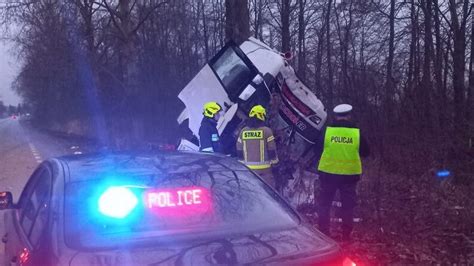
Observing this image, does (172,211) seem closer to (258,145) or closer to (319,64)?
(258,145)

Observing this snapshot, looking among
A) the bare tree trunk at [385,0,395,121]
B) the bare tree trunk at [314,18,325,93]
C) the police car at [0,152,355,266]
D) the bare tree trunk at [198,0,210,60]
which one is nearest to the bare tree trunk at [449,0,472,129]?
the bare tree trunk at [385,0,395,121]

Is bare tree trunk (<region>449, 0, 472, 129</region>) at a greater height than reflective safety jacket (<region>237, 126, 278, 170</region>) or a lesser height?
greater

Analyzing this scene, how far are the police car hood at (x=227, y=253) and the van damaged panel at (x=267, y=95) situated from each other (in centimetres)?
587

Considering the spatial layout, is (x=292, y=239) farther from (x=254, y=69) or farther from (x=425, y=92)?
(x=425, y=92)

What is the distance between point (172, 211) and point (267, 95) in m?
6.24

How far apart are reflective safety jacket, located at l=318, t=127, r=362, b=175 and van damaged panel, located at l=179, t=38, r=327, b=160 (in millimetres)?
2304

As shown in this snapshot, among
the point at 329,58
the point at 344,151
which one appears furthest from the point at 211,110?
the point at 329,58

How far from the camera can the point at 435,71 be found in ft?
38.8

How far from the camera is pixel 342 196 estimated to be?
628cm

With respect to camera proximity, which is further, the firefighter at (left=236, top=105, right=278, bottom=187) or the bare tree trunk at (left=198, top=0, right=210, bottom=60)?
the bare tree trunk at (left=198, top=0, right=210, bottom=60)

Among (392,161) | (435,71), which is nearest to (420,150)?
(392,161)

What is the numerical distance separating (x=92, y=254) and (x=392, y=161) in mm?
8784

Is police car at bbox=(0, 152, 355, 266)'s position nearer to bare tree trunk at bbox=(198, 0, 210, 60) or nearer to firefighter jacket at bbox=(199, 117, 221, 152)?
firefighter jacket at bbox=(199, 117, 221, 152)

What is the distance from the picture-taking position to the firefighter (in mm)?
7047
